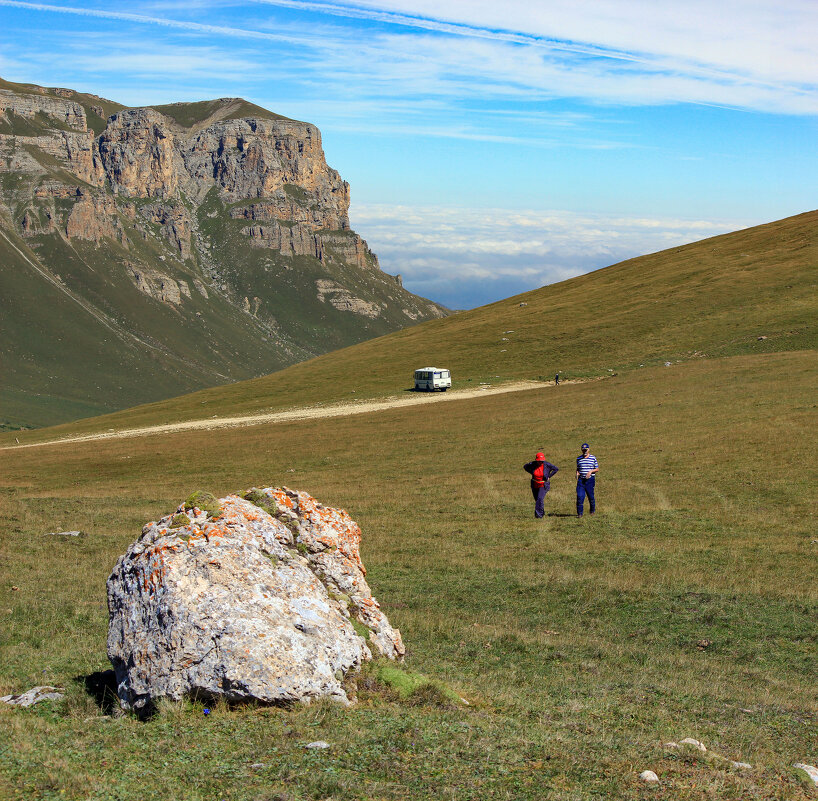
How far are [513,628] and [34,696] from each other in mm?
10000

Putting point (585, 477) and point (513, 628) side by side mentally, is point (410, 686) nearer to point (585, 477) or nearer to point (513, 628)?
point (513, 628)

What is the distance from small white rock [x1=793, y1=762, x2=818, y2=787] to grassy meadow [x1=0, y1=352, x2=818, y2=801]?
0.15 metres

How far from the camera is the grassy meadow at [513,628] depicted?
10281mm

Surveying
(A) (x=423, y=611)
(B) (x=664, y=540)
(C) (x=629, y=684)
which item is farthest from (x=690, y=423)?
(C) (x=629, y=684)

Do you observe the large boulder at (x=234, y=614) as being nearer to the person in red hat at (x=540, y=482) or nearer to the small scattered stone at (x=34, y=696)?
the small scattered stone at (x=34, y=696)

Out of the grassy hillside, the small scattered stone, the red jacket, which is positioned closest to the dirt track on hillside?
the grassy hillside

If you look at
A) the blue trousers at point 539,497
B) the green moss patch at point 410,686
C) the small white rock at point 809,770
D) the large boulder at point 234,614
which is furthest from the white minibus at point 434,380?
the small white rock at point 809,770

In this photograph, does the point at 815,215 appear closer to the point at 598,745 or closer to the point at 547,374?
the point at 547,374

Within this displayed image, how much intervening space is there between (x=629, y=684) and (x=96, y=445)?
63905 mm

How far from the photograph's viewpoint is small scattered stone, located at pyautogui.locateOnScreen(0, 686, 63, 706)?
43.8ft

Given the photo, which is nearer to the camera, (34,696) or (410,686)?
(410,686)

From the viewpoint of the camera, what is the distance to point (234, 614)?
12.8 metres

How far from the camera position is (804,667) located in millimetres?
16297

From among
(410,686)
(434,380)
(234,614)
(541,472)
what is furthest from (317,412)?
(234,614)
